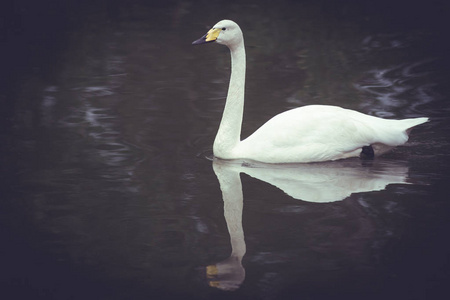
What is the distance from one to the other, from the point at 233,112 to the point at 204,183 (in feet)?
3.81

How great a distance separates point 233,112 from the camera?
846 centimetres

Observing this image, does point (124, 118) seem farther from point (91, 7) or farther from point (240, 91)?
point (91, 7)

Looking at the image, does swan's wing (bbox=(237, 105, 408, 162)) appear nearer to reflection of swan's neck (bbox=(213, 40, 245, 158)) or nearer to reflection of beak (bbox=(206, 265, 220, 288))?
reflection of swan's neck (bbox=(213, 40, 245, 158))

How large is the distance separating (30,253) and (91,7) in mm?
14861

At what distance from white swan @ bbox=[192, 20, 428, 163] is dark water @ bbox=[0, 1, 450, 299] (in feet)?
0.58

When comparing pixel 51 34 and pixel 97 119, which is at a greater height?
pixel 51 34

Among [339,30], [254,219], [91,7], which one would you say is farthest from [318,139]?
[91,7]

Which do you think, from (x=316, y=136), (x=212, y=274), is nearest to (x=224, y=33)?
(x=316, y=136)

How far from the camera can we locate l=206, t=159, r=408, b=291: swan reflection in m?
7.04

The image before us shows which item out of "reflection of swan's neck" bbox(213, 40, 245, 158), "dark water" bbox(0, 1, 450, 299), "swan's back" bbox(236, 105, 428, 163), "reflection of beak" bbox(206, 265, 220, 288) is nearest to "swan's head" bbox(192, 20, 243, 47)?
"reflection of swan's neck" bbox(213, 40, 245, 158)

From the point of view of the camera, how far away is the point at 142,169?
798 centimetres

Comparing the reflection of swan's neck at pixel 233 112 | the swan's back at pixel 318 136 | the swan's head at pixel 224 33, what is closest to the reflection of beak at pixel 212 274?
the swan's back at pixel 318 136

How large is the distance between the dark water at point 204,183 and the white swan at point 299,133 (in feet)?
0.58

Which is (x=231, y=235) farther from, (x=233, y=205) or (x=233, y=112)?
(x=233, y=112)
